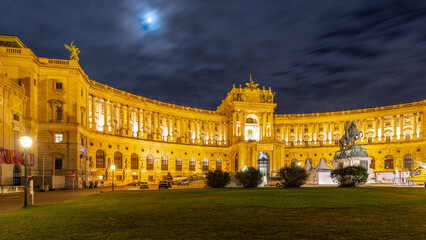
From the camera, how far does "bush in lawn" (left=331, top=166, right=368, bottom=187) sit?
3666 cm

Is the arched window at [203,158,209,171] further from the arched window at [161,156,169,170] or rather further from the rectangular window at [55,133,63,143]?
the rectangular window at [55,133,63,143]

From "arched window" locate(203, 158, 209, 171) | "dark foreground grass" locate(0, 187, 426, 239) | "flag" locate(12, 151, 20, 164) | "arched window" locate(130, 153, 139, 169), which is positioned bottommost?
"arched window" locate(203, 158, 209, 171)

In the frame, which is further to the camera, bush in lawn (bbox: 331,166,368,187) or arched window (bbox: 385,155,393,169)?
arched window (bbox: 385,155,393,169)

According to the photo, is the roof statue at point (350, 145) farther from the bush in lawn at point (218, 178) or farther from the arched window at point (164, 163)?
the arched window at point (164, 163)

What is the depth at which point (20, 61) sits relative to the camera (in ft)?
167

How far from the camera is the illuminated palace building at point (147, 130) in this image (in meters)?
51.0

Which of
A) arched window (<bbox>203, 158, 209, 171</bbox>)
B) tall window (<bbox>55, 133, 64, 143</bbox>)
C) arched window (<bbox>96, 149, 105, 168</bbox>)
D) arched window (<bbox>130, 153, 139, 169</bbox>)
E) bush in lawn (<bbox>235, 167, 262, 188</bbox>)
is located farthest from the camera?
arched window (<bbox>203, 158, 209, 171</bbox>)

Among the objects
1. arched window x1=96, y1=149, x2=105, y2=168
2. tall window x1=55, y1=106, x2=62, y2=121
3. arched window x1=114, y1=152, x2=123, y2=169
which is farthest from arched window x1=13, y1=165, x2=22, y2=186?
arched window x1=114, y1=152, x2=123, y2=169

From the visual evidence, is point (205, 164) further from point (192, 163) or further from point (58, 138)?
point (58, 138)

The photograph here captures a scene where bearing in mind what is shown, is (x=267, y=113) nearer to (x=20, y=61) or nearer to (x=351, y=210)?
(x=20, y=61)

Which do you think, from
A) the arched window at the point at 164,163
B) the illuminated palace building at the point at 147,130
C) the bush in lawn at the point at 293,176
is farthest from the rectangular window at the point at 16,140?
the arched window at the point at 164,163

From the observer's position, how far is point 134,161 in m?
78.9

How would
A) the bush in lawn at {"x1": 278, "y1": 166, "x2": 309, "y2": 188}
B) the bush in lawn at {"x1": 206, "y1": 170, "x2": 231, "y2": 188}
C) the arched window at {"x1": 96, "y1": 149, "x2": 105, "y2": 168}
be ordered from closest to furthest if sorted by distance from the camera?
1. the bush in lawn at {"x1": 278, "y1": 166, "x2": 309, "y2": 188}
2. the bush in lawn at {"x1": 206, "y1": 170, "x2": 231, "y2": 188}
3. the arched window at {"x1": 96, "y1": 149, "x2": 105, "y2": 168}

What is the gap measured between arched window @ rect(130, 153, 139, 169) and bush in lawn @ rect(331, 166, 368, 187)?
51.9 metres
